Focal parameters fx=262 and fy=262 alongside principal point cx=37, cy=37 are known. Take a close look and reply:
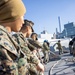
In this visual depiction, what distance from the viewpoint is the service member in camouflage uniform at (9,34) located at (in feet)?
4.64

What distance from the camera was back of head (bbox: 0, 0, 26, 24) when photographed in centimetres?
161

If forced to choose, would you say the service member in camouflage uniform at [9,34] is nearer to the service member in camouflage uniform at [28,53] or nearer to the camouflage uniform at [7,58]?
the camouflage uniform at [7,58]

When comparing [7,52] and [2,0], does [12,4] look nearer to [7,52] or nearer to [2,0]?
[2,0]

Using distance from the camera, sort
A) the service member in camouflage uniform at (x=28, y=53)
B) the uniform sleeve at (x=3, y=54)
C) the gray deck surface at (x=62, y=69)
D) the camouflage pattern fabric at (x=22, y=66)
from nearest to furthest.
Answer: the uniform sleeve at (x=3, y=54) → the camouflage pattern fabric at (x=22, y=66) → the service member in camouflage uniform at (x=28, y=53) → the gray deck surface at (x=62, y=69)

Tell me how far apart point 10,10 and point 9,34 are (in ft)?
0.51

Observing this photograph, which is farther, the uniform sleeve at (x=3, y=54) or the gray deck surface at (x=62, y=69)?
the gray deck surface at (x=62, y=69)

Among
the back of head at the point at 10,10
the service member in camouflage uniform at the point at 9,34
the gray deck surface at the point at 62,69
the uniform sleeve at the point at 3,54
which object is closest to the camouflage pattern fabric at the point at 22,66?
the service member in camouflage uniform at the point at 9,34

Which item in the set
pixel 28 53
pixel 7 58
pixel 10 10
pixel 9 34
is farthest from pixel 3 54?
pixel 28 53

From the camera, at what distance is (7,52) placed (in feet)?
4.67

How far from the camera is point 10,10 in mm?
1631

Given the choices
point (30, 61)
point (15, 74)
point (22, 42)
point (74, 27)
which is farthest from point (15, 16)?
point (74, 27)

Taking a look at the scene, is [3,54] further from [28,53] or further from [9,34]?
[28,53]

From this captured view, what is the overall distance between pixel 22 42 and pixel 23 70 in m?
1.16

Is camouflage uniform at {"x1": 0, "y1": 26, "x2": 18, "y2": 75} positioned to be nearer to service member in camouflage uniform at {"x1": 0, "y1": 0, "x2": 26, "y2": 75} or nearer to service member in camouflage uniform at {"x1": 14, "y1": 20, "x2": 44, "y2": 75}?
service member in camouflage uniform at {"x1": 0, "y1": 0, "x2": 26, "y2": 75}
